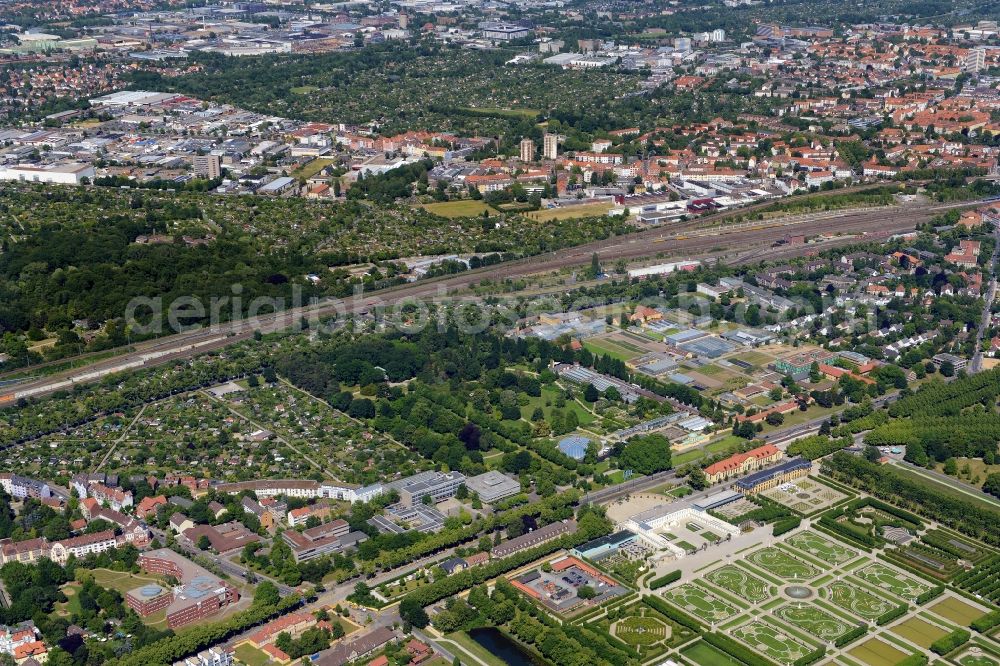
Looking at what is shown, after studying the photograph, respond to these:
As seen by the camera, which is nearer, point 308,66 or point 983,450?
point 983,450

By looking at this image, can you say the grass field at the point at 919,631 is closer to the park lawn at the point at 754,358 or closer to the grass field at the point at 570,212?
the park lawn at the point at 754,358

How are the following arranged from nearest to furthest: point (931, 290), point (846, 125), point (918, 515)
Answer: point (918, 515) < point (931, 290) < point (846, 125)

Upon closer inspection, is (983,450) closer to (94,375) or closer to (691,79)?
(94,375)

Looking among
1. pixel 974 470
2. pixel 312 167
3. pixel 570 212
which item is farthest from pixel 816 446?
pixel 312 167

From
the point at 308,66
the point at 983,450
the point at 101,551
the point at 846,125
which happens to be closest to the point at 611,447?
the point at 983,450

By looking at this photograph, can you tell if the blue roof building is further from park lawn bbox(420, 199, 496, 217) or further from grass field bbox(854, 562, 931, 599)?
park lawn bbox(420, 199, 496, 217)

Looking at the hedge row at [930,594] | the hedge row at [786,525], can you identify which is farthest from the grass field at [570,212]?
the hedge row at [930,594]

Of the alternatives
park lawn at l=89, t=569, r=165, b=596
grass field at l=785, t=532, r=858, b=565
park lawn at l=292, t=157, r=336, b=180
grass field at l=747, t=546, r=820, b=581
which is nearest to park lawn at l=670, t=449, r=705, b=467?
grass field at l=785, t=532, r=858, b=565

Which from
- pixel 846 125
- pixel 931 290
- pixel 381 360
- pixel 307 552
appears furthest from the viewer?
pixel 846 125
